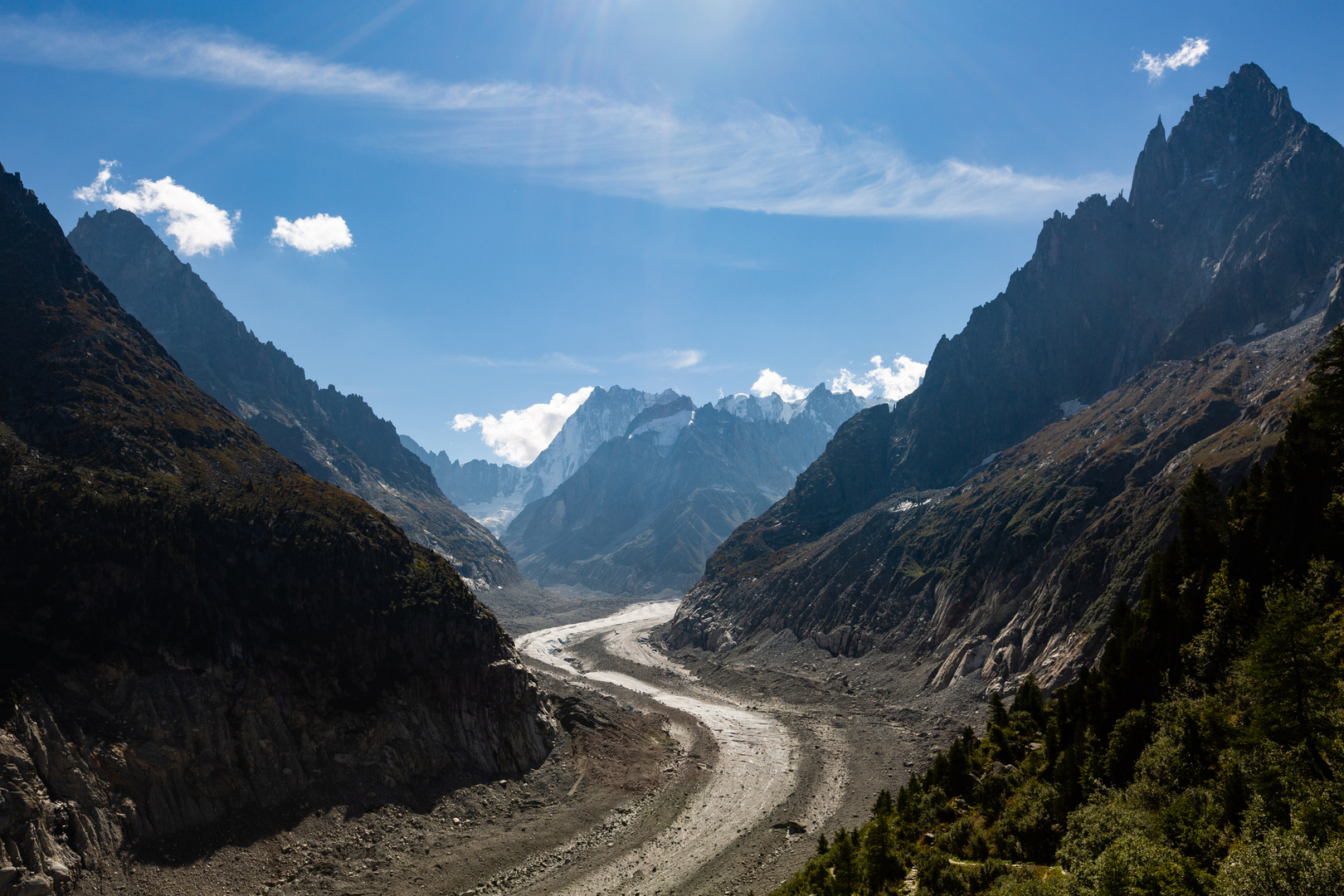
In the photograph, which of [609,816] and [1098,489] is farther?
[1098,489]

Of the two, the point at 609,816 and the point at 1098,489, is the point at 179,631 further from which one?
the point at 1098,489

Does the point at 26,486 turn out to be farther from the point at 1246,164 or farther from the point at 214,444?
the point at 1246,164

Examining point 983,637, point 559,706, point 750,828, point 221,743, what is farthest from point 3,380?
point 983,637

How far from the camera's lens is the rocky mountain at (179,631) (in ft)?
163

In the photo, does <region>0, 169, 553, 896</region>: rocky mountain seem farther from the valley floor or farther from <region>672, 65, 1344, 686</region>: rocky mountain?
<region>672, 65, 1344, 686</region>: rocky mountain

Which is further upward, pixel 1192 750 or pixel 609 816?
pixel 1192 750

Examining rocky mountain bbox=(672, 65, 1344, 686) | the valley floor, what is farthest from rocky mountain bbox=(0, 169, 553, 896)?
rocky mountain bbox=(672, 65, 1344, 686)

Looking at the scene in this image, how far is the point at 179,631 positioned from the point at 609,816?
147 ft

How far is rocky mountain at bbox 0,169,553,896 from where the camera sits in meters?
49.5

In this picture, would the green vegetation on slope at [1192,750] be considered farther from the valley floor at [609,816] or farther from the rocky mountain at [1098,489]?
the rocky mountain at [1098,489]

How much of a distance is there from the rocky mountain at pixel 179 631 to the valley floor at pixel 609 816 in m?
2.94

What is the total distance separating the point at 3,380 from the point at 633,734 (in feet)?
286

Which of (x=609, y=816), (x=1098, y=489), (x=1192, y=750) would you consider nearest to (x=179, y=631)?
(x=609, y=816)

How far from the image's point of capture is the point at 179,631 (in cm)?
6097
